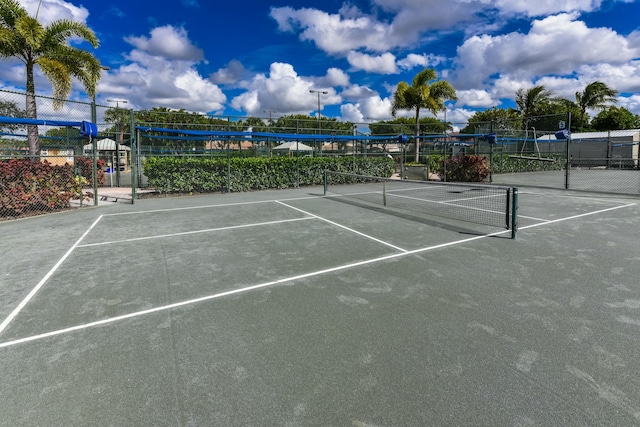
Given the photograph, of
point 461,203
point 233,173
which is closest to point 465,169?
point 461,203

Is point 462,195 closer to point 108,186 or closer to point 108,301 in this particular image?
point 108,301

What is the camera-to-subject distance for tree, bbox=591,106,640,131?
162ft

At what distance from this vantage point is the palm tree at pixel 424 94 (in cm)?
2803


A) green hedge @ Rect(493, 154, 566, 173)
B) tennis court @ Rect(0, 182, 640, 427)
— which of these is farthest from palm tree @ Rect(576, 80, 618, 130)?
tennis court @ Rect(0, 182, 640, 427)

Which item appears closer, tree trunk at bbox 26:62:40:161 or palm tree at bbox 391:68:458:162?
tree trunk at bbox 26:62:40:161

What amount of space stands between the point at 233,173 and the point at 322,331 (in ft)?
45.5

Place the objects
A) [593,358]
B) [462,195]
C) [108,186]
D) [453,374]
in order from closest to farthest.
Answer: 1. [453,374]
2. [593,358]
3. [462,195]
4. [108,186]

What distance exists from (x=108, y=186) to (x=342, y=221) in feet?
56.6

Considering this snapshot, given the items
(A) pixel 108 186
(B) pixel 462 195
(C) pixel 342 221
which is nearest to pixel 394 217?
(C) pixel 342 221

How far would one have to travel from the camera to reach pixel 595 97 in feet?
157

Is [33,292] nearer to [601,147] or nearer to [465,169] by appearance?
[465,169]

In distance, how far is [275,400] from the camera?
251 centimetres

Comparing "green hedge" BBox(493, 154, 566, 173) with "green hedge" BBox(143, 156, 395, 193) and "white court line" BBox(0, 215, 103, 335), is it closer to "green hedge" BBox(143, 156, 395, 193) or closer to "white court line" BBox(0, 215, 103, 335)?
"green hedge" BBox(143, 156, 395, 193)

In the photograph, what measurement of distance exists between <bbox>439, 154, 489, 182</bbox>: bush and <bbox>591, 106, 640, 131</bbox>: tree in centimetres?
4411
